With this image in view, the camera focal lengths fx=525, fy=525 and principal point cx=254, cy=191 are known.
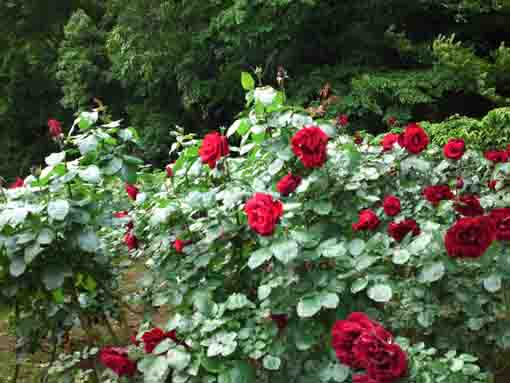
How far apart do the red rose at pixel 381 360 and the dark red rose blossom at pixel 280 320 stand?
0.45 meters

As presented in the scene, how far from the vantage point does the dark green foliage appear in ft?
24.6

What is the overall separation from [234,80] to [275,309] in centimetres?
809

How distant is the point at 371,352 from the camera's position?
1086mm

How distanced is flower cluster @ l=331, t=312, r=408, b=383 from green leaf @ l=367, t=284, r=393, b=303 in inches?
9.5

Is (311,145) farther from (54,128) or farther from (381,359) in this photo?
(54,128)

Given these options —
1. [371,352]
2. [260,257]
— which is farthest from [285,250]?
[371,352]

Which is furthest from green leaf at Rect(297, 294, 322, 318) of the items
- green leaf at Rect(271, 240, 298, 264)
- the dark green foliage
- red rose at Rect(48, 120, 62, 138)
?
the dark green foliage

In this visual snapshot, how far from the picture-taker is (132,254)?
7.98 ft

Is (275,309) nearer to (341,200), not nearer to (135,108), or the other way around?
(341,200)

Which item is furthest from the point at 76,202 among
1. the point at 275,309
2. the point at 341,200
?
the point at 341,200

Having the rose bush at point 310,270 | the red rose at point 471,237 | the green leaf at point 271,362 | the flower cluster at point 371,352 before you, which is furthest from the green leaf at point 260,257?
the red rose at point 471,237

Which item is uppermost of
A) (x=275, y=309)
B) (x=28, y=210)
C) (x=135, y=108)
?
(x=28, y=210)

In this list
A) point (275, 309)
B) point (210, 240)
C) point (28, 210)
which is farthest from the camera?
point (210, 240)

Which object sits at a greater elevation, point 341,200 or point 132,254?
point 341,200
